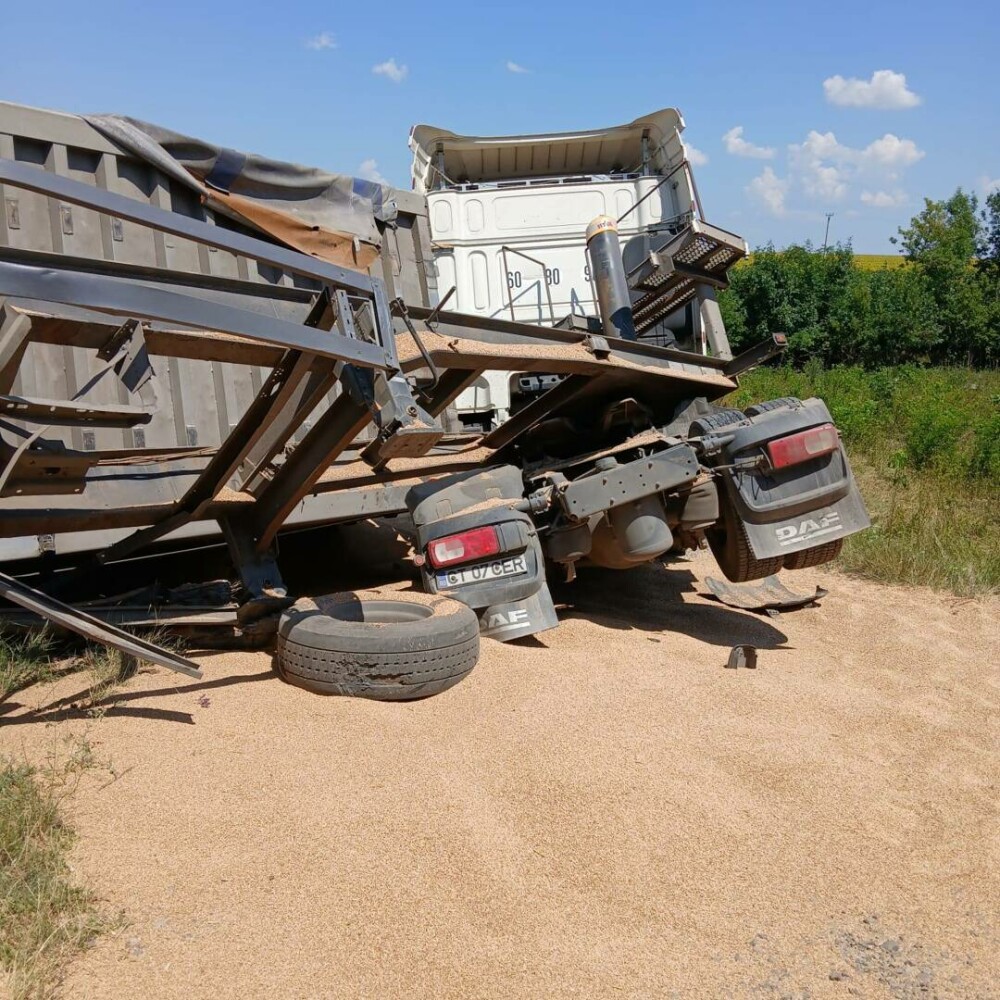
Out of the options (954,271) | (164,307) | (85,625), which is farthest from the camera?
(954,271)

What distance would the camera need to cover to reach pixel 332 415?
360 centimetres

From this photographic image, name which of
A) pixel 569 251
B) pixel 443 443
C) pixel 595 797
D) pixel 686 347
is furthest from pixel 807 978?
pixel 569 251

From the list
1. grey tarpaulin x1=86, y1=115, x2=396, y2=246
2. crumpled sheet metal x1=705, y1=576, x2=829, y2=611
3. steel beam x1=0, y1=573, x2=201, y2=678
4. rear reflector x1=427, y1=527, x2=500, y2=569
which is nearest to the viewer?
steel beam x1=0, y1=573, x2=201, y2=678

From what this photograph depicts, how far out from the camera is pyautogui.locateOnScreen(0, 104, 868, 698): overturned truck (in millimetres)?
2904

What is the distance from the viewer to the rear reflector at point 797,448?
165 inches

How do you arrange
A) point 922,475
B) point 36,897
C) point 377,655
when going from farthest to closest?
point 922,475, point 377,655, point 36,897

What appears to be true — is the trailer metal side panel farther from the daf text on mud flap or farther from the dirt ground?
the daf text on mud flap

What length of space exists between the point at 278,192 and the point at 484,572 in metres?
2.81

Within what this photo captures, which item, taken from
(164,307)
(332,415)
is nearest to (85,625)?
(332,415)

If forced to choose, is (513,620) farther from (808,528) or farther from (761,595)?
(761,595)

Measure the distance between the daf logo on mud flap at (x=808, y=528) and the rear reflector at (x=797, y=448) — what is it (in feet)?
0.89

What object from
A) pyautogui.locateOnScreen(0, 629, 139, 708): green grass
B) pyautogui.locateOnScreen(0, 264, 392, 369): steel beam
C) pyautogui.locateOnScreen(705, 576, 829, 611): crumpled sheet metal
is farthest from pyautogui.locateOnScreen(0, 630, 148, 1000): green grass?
pyautogui.locateOnScreen(705, 576, 829, 611): crumpled sheet metal

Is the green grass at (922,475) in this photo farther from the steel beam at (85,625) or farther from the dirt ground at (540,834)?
the steel beam at (85,625)

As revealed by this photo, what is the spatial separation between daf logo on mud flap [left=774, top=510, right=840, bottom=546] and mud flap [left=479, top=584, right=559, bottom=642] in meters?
1.10
